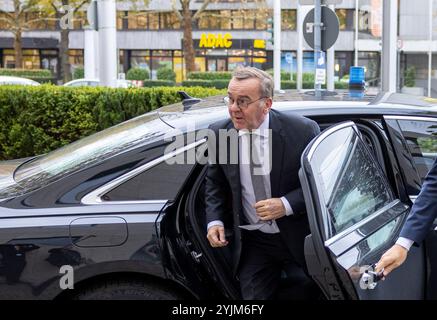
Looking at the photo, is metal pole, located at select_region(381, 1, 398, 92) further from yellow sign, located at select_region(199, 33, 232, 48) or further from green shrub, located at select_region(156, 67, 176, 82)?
yellow sign, located at select_region(199, 33, 232, 48)

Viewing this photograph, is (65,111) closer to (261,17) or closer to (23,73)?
(23,73)

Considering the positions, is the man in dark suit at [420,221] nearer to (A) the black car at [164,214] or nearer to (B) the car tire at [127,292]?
(A) the black car at [164,214]

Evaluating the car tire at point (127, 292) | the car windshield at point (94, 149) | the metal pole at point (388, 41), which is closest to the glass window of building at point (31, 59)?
the metal pole at point (388, 41)

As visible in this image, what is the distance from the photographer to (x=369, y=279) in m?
2.54

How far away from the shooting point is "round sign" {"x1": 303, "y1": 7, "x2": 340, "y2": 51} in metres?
9.81

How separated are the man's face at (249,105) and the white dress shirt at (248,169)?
77 millimetres

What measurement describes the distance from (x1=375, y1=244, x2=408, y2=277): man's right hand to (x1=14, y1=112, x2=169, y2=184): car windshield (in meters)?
1.41

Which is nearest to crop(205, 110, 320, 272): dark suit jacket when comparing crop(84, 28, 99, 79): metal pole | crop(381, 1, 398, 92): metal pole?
crop(381, 1, 398, 92): metal pole

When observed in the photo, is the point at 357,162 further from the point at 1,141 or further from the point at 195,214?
the point at 1,141

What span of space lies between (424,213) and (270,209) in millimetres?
706

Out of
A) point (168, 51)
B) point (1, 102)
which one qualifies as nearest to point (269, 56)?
point (168, 51)

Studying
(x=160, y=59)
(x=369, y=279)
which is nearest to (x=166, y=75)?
(x=160, y=59)

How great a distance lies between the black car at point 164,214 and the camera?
2.97 m

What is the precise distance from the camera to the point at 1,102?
971cm
